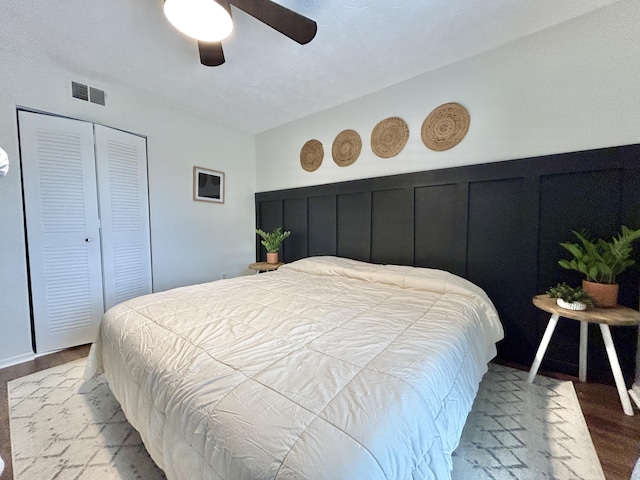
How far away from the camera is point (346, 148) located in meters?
2.90

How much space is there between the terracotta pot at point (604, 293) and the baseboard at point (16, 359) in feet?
14.2

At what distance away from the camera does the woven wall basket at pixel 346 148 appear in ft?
9.27

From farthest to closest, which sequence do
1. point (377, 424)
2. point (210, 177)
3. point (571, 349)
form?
point (210, 177)
point (571, 349)
point (377, 424)

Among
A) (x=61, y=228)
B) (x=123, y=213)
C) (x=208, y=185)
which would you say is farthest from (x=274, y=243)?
(x=61, y=228)

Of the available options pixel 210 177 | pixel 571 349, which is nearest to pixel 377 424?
pixel 571 349

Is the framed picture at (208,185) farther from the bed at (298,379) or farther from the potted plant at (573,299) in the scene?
the potted plant at (573,299)

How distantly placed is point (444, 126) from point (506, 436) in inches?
90.8

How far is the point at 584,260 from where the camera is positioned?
1590 millimetres

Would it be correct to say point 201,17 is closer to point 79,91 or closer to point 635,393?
point 79,91

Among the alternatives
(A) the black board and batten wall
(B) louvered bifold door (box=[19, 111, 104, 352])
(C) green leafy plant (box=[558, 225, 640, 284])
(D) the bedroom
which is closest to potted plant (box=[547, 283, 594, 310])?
(C) green leafy plant (box=[558, 225, 640, 284])

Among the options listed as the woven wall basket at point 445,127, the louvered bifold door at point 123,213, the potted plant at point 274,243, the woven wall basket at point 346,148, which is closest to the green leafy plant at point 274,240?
the potted plant at point 274,243

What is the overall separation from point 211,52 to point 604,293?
117 inches

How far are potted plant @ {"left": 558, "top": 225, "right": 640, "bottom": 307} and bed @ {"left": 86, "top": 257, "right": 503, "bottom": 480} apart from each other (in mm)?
624

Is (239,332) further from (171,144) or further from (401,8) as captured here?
(171,144)
